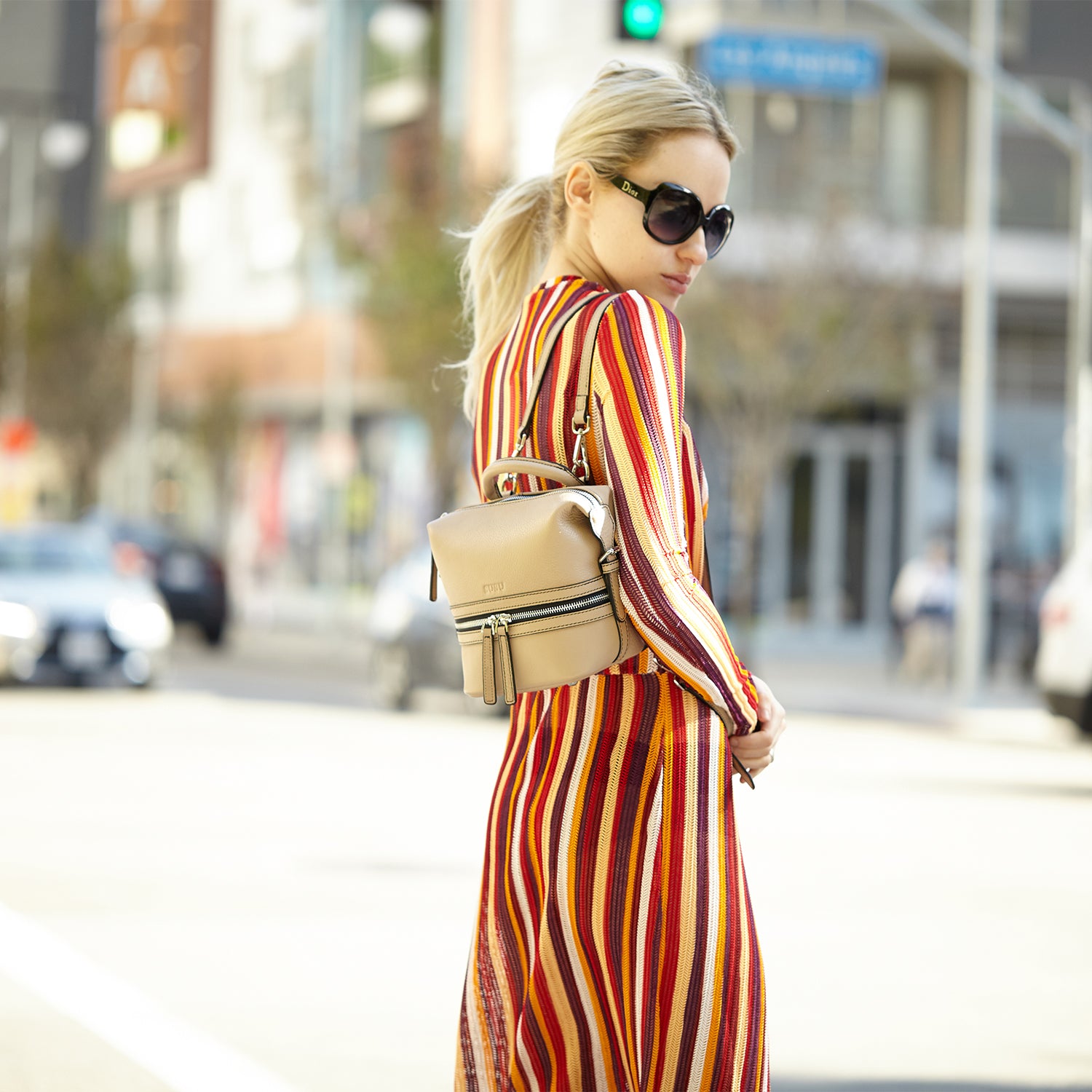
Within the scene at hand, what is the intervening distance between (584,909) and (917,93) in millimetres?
29885

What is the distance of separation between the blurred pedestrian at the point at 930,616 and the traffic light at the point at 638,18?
10337mm

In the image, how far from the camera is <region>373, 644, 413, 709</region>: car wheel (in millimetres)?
17750

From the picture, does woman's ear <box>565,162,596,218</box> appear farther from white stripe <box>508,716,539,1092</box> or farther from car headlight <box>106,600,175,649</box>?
car headlight <box>106,600,175,649</box>

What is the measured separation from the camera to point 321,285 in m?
40.2

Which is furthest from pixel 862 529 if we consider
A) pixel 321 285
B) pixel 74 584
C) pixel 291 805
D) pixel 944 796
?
pixel 291 805

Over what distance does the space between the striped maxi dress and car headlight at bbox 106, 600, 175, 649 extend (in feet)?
49.5

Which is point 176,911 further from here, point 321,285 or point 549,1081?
point 321,285

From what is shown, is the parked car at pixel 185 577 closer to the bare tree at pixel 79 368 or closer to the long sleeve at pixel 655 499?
the bare tree at pixel 79 368

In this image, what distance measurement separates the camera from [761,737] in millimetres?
2582

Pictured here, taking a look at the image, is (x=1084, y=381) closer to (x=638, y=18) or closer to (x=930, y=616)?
(x=930, y=616)

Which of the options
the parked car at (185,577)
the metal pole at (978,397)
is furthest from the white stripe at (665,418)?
the parked car at (185,577)

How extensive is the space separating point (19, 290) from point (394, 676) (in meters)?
32.6

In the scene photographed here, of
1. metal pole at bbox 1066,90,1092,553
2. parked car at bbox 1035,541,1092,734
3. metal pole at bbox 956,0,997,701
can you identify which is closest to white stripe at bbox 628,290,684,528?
parked car at bbox 1035,541,1092,734

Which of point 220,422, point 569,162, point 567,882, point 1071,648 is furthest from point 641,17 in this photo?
point 220,422
